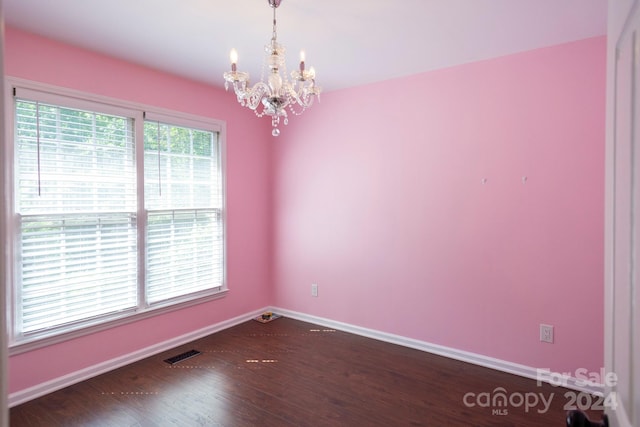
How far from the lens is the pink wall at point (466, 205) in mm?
2596

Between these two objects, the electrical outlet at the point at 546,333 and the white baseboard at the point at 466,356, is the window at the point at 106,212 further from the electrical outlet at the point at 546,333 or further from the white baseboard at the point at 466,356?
the electrical outlet at the point at 546,333

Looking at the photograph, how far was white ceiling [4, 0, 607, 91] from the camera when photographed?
2139 millimetres

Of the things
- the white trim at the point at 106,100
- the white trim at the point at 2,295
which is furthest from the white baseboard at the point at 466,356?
the white trim at the point at 2,295

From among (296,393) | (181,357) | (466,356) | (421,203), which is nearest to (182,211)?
(181,357)

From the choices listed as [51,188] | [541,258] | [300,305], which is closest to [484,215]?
[541,258]

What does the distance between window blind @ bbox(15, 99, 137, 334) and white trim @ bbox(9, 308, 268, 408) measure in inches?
16.1

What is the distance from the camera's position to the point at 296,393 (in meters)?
2.59

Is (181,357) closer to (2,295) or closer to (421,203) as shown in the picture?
(421,203)

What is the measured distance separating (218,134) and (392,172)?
6.15 ft

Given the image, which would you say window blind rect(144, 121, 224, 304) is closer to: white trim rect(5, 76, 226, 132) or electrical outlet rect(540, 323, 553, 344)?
white trim rect(5, 76, 226, 132)

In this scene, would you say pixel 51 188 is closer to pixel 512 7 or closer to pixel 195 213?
pixel 195 213

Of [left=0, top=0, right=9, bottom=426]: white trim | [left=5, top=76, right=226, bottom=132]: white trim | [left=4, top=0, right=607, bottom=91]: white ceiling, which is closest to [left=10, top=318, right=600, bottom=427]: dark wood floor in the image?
[left=0, top=0, right=9, bottom=426]: white trim

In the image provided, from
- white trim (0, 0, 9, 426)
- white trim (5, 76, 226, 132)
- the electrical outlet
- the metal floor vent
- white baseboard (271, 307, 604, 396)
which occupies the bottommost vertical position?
the metal floor vent

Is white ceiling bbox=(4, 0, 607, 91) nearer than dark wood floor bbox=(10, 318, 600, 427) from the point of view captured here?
Yes
